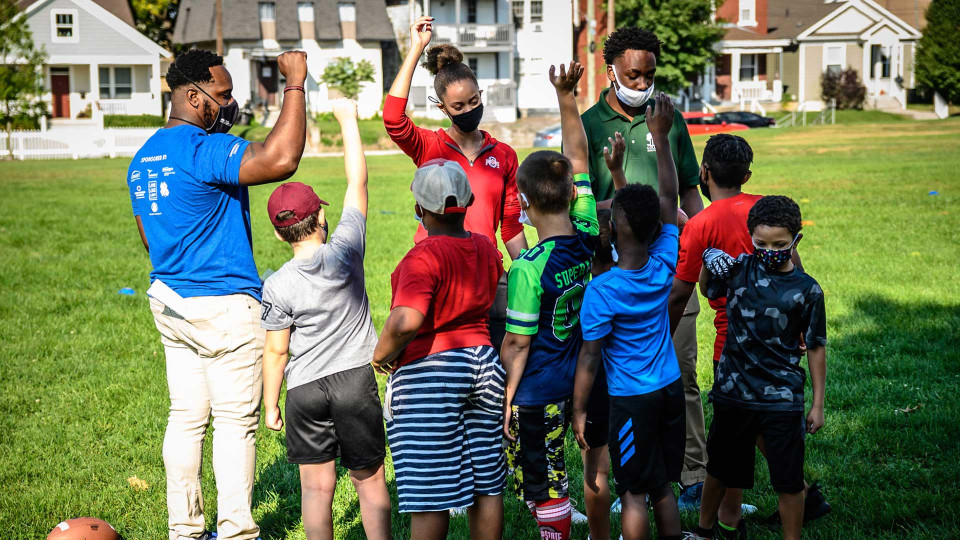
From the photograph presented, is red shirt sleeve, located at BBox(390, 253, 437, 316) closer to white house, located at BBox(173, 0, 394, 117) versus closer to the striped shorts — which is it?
the striped shorts

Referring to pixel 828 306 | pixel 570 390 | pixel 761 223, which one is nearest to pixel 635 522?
pixel 570 390

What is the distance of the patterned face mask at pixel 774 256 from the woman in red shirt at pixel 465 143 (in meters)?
1.21

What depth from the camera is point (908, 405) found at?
5.78 meters

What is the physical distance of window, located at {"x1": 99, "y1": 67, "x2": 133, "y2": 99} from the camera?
161 feet

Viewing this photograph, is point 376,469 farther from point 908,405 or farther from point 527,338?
point 908,405

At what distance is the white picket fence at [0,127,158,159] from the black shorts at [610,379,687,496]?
35373 millimetres

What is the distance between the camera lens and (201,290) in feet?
12.7

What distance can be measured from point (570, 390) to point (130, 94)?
51554mm

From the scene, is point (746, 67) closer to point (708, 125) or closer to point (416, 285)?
point (708, 125)

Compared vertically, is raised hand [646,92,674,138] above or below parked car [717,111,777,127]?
below

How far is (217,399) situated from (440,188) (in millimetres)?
1494

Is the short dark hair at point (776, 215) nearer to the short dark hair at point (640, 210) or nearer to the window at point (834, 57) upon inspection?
the short dark hair at point (640, 210)

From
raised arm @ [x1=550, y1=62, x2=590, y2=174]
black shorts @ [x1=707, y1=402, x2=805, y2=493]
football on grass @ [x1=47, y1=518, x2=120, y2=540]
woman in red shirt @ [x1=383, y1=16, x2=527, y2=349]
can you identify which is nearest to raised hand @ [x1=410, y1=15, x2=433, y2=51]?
woman in red shirt @ [x1=383, y1=16, x2=527, y2=349]

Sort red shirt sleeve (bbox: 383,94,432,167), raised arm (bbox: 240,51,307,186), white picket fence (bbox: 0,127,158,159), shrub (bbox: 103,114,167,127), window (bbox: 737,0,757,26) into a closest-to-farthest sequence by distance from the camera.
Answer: raised arm (bbox: 240,51,307,186), red shirt sleeve (bbox: 383,94,432,167), white picket fence (bbox: 0,127,158,159), shrub (bbox: 103,114,167,127), window (bbox: 737,0,757,26)
